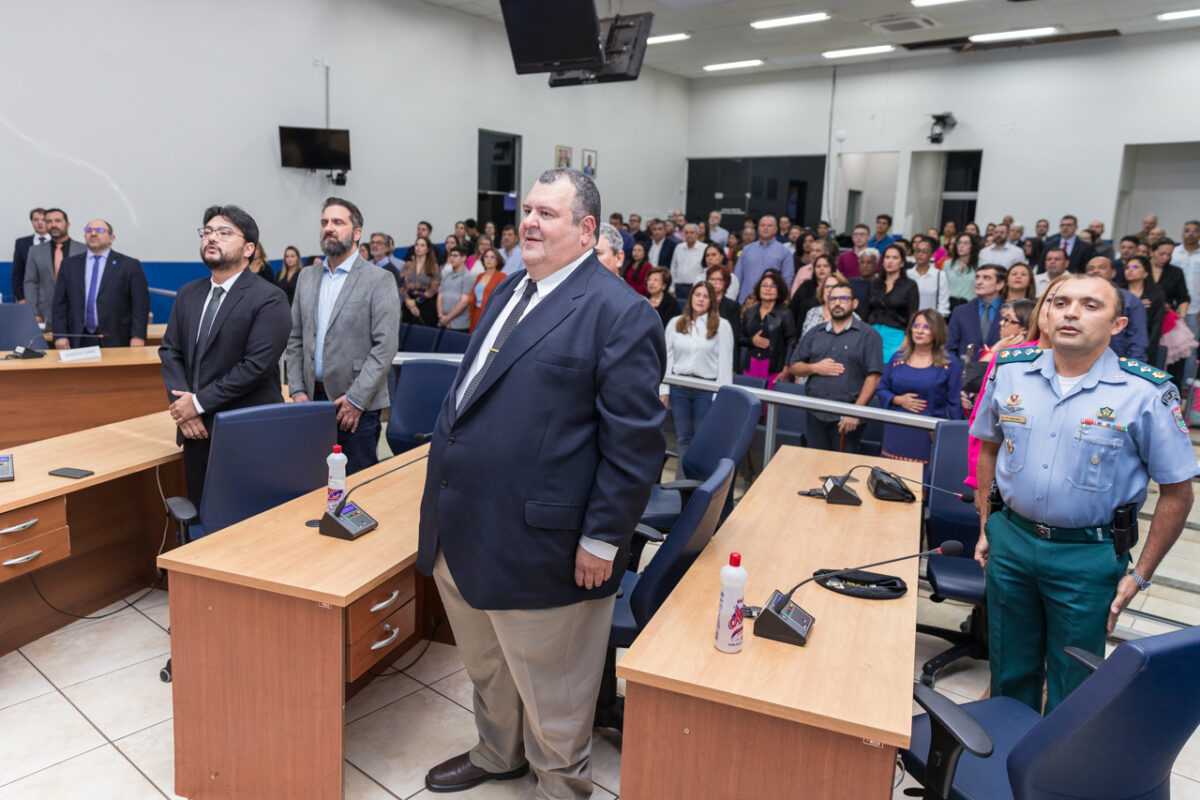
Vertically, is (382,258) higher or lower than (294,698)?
higher

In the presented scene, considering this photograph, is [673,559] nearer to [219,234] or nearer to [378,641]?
[378,641]

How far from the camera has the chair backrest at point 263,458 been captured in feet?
8.89

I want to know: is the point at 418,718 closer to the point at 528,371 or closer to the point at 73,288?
the point at 528,371

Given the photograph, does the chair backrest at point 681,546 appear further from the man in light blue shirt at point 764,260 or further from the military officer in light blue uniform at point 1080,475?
the man in light blue shirt at point 764,260

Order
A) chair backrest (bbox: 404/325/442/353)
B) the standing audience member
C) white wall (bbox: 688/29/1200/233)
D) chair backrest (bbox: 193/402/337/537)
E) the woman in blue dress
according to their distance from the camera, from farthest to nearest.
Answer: white wall (bbox: 688/29/1200/233) → chair backrest (bbox: 404/325/442/353) → the woman in blue dress → the standing audience member → chair backrest (bbox: 193/402/337/537)

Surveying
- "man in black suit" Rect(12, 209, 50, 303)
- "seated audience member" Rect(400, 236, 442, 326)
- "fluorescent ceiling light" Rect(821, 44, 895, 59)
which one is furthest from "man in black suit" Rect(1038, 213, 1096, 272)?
"man in black suit" Rect(12, 209, 50, 303)

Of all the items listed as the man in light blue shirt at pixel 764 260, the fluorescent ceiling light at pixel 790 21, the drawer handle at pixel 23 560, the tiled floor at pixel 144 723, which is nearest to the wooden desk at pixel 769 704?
the tiled floor at pixel 144 723

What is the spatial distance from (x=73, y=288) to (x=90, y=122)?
9.04 feet

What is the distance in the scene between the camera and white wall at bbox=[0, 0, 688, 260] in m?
7.14

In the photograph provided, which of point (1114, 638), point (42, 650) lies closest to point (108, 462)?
point (42, 650)

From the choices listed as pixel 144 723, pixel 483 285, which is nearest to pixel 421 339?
pixel 483 285

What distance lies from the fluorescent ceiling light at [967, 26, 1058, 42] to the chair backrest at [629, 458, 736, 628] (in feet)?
34.7

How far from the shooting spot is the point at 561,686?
6.88 ft

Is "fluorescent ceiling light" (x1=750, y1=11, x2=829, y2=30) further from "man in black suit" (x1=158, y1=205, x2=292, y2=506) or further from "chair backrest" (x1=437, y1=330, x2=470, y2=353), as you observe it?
"man in black suit" (x1=158, y1=205, x2=292, y2=506)
